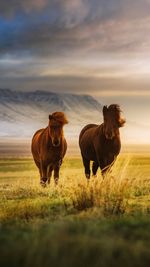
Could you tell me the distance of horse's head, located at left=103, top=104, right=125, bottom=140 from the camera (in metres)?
16.2

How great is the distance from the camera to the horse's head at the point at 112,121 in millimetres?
16172

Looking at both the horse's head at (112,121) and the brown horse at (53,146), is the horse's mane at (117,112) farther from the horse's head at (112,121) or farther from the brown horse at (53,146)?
the brown horse at (53,146)

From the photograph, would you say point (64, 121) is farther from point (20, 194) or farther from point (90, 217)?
point (90, 217)

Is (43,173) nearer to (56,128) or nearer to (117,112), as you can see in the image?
(56,128)

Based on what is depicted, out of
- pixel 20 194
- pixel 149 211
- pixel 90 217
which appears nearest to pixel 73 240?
pixel 90 217

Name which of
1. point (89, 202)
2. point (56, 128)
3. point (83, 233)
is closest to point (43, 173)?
point (56, 128)

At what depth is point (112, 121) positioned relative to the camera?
16.2 m

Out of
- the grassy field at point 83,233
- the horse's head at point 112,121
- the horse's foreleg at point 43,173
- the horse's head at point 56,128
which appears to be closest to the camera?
the grassy field at point 83,233

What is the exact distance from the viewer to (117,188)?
11.5m

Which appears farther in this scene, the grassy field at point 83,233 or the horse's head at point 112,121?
the horse's head at point 112,121

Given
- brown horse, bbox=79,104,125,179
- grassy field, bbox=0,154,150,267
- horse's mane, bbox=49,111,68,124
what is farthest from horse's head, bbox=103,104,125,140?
grassy field, bbox=0,154,150,267

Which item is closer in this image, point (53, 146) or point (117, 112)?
point (117, 112)

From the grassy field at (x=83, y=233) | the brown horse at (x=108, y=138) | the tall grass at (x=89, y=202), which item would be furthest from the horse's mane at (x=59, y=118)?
the grassy field at (x=83, y=233)

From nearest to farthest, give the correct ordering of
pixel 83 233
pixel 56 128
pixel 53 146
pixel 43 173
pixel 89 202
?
pixel 83 233
pixel 89 202
pixel 56 128
pixel 53 146
pixel 43 173
